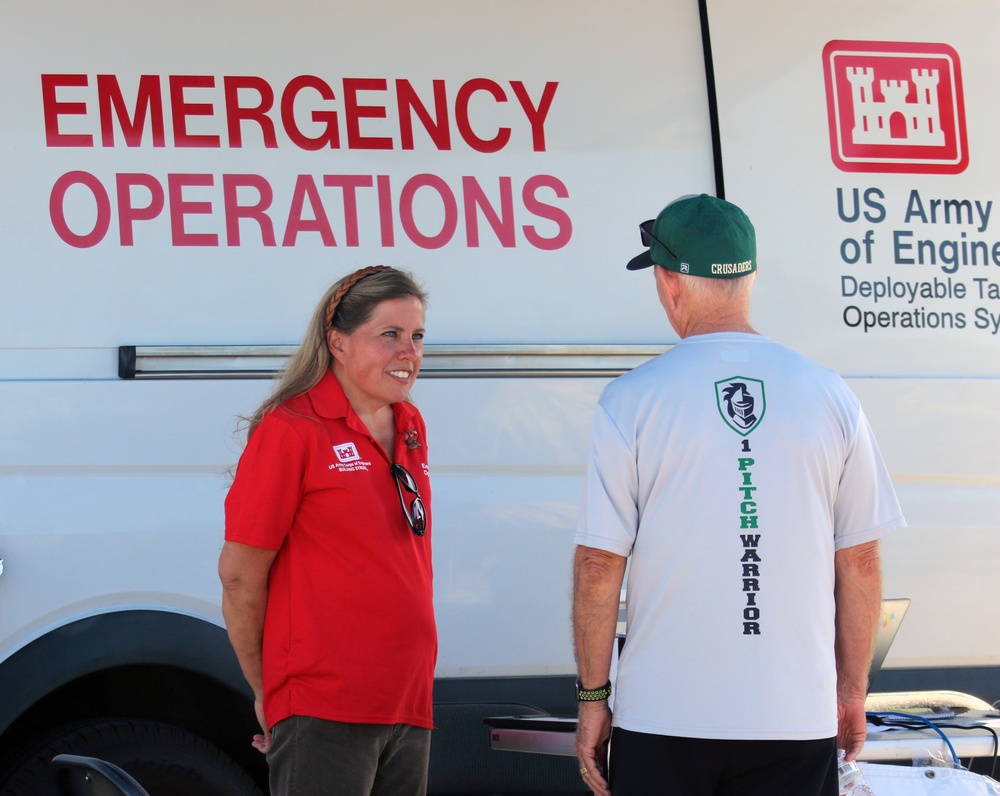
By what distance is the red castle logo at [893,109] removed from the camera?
9.29 feet

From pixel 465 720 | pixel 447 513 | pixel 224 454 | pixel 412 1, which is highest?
pixel 412 1

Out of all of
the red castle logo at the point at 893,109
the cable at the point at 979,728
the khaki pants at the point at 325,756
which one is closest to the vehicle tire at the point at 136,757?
the khaki pants at the point at 325,756

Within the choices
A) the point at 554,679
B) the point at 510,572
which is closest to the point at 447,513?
the point at 510,572

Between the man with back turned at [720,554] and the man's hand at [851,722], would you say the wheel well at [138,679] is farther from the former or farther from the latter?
the man's hand at [851,722]

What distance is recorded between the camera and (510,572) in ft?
8.59

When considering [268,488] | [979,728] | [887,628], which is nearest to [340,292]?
[268,488]

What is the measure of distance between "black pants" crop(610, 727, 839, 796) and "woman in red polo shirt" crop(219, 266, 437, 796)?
1.59ft

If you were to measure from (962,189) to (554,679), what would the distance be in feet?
5.55

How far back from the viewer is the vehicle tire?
243cm

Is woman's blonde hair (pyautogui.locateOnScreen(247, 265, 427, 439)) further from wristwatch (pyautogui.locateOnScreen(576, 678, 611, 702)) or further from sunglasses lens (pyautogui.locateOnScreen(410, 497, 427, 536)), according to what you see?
wristwatch (pyautogui.locateOnScreen(576, 678, 611, 702))

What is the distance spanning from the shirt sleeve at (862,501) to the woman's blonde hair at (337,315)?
93cm

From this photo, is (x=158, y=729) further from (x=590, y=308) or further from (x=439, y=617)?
(x=590, y=308)

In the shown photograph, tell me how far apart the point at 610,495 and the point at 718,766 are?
47 cm

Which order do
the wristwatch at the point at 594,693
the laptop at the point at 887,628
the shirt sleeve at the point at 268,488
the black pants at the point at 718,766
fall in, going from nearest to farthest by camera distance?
the black pants at the point at 718,766
the wristwatch at the point at 594,693
the shirt sleeve at the point at 268,488
the laptop at the point at 887,628
